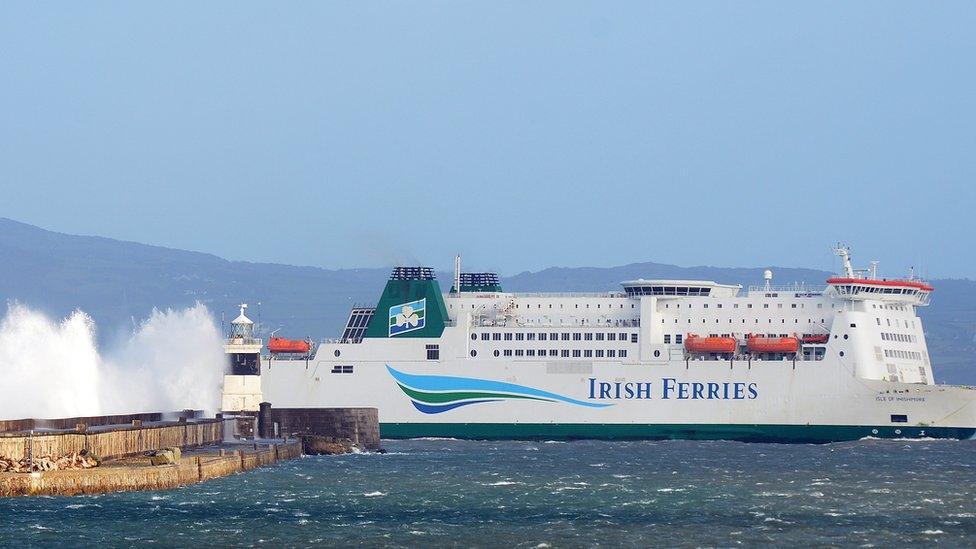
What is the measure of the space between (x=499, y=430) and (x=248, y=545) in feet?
94.8

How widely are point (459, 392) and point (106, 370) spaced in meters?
18.9

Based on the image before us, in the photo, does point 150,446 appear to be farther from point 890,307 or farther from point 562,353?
point 890,307

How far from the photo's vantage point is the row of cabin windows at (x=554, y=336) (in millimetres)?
55312

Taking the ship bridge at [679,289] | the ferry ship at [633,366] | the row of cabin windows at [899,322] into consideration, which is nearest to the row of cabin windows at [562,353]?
the ferry ship at [633,366]

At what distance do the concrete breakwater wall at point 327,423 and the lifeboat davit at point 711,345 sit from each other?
10.9 m

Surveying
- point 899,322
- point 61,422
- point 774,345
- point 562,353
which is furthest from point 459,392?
point 61,422

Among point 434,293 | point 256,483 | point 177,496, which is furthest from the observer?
point 434,293

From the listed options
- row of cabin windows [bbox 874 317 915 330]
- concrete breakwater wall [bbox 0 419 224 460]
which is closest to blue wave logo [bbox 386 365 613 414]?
row of cabin windows [bbox 874 317 915 330]

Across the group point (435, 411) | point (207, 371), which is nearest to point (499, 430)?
point (435, 411)

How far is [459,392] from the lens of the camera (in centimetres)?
5566

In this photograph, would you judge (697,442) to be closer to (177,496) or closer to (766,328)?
(766,328)

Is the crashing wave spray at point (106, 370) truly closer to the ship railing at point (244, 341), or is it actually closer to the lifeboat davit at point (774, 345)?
the ship railing at point (244, 341)

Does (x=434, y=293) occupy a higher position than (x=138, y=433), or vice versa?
(x=434, y=293)

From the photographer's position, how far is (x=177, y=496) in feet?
109
